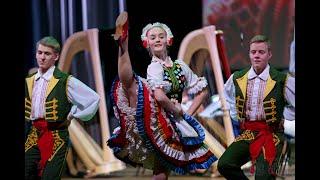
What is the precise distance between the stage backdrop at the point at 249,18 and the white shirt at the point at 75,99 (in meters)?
2.17

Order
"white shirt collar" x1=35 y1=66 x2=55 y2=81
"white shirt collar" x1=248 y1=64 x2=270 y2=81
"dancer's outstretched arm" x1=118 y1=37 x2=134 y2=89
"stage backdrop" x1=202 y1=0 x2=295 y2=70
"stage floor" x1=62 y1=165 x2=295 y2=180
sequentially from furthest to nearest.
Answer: "stage backdrop" x1=202 y1=0 x2=295 y2=70 < "stage floor" x1=62 y1=165 x2=295 y2=180 < "white shirt collar" x1=35 y1=66 x2=55 y2=81 < "white shirt collar" x1=248 y1=64 x2=270 y2=81 < "dancer's outstretched arm" x1=118 y1=37 x2=134 y2=89

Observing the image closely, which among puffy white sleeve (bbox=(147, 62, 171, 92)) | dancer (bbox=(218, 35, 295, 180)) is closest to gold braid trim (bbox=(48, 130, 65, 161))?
puffy white sleeve (bbox=(147, 62, 171, 92))

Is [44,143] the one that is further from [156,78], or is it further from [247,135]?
[247,135]

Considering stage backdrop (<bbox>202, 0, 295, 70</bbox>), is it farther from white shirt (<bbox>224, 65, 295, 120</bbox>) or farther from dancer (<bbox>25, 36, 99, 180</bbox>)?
dancer (<bbox>25, 36, 99, 180</bbox>)

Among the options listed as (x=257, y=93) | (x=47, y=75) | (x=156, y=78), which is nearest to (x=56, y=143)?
(x=47, y=75)

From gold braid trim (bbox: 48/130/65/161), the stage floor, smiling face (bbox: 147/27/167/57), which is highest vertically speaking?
smiling face (bbox: 147/27/167/57)

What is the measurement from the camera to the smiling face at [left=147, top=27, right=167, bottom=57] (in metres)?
4.27

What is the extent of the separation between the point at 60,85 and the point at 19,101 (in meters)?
1.36

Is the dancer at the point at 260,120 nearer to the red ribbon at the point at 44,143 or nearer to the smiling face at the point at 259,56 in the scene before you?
the smiling face at the point at 259,56

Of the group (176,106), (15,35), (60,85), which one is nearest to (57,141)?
(60,85)

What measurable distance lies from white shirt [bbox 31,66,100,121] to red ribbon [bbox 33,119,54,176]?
6 cm

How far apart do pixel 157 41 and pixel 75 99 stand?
1.88ft

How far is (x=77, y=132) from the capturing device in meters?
5.96
